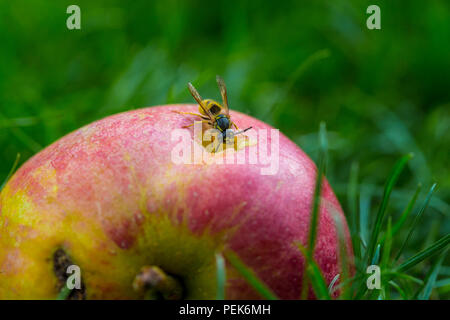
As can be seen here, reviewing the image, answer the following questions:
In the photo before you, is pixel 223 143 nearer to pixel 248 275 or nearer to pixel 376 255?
pixel 248 275

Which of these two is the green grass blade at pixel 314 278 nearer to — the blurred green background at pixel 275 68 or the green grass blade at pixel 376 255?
the green grass blade at pixel 376 255

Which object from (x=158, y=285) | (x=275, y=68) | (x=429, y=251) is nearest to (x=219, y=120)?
(x=158, y=285)

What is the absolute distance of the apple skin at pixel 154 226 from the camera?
1161 mm

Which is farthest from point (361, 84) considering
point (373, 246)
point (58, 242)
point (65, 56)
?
point (58, 242)

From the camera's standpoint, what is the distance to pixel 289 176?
127 centimetres

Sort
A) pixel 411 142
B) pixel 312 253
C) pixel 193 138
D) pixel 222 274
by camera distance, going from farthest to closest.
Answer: pixel 411 142 < pixel 193 138 < pixel 312 253 < pixel 222 274

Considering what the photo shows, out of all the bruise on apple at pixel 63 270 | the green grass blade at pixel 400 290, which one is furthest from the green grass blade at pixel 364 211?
the bruise on apple at pixel 63 270

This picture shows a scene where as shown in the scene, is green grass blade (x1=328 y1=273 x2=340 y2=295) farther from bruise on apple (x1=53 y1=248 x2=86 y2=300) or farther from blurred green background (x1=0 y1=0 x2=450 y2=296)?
blurred green background (x1=0 y1=0 x2=450 y2=296)

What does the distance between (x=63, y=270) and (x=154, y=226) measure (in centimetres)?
21

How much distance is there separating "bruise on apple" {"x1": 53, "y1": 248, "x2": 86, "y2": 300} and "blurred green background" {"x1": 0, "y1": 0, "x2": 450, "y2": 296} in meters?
Result: 1.16

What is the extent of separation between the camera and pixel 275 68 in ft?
10.5

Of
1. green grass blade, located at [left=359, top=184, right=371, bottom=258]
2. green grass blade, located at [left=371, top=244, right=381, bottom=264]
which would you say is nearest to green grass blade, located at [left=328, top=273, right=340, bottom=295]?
green grass blade, located at [left=371, top=244, right=381, bottom=264]
